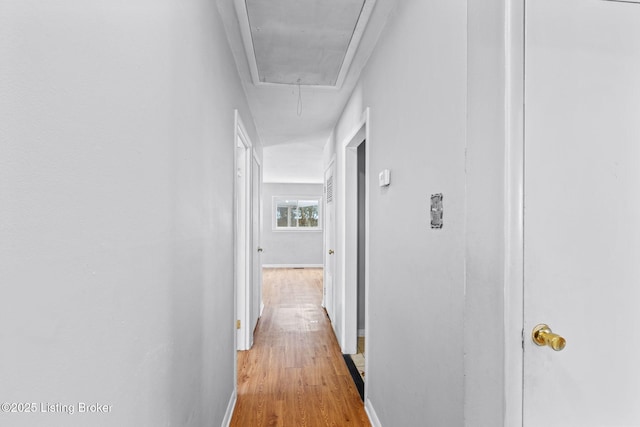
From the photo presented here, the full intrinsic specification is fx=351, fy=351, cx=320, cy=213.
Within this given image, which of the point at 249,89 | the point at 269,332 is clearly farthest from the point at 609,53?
the point at 269,332

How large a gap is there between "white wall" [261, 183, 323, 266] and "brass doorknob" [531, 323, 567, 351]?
844 cm

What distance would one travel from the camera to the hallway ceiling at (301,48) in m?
1.80

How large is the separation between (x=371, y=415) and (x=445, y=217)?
5.18 ft

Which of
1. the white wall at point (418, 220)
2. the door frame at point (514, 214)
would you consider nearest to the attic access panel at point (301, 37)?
the white wall at point (418, 220)

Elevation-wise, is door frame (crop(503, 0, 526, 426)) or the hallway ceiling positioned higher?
the hallway ceiling

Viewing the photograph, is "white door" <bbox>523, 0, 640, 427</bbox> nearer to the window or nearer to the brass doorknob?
the brass doorknob

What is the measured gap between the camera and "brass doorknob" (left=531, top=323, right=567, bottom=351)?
937mm

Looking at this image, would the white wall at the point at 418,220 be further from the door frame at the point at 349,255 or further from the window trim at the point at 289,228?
the window trim at the point at 289,228

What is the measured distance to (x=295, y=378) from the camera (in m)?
2.78

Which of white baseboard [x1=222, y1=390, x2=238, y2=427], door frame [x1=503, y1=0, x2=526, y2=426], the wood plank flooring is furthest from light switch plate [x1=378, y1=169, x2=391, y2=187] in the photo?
white baseboard [x1=222, y1=390, x2=238, y2=427]

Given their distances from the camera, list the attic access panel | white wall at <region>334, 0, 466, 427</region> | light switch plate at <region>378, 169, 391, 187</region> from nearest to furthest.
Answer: white wall at <region>334, 0, 466, 427</region> → the attic access panel → light switch plate at <region>378, 169, 391, 187</region>

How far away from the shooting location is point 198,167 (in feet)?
4.70

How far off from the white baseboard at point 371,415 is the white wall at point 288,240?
705cm

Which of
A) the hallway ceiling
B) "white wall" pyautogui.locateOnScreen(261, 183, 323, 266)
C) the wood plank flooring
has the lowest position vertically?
the wood plank flooring
